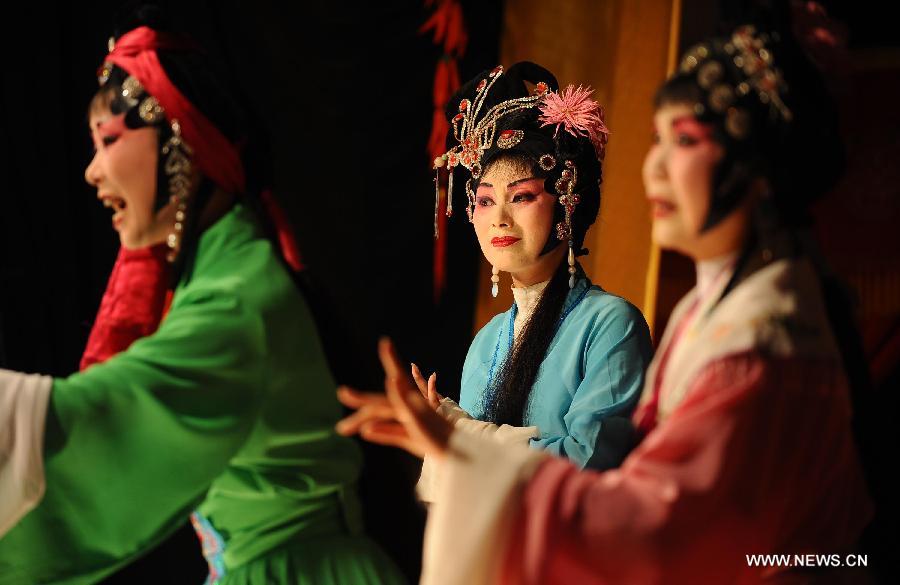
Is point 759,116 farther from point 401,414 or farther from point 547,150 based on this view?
point 547,150

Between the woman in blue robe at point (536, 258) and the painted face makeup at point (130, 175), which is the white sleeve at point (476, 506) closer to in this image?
the woman in blue robe at point (536, 258)

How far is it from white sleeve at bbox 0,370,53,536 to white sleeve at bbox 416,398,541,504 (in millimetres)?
660

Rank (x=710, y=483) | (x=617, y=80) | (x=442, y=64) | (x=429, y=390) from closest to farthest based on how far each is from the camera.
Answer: (x=710, y=483) < (x=429, y=390) < (x=617, y=80) < (x=442, y=64)

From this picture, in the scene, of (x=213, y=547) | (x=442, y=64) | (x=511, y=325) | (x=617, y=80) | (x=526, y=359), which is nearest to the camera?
(x=213, y=547)

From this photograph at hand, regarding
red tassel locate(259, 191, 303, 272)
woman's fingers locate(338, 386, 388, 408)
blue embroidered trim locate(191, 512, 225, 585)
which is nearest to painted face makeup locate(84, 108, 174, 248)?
red tassel locate(259, 191, 303, 272)

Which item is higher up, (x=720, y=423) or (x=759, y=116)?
(x=759, y=116)

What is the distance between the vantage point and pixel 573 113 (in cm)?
235

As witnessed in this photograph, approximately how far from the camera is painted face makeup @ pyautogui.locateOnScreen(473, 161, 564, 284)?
2.31 meters

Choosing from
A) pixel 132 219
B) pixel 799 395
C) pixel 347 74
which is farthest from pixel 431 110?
pixel 799 395

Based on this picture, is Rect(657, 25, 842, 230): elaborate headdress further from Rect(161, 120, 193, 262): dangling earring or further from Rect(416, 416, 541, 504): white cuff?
Rect(161, 120, 193, 262): dangling earring

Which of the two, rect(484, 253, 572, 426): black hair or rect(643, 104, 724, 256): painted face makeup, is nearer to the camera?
rect(643, 104, 724, 256): painted face makeup

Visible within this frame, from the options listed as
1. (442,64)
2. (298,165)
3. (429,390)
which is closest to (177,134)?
(429,390)

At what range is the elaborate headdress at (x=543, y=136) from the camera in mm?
2334

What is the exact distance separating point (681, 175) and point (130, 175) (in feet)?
3.24
